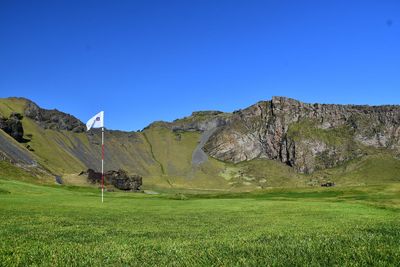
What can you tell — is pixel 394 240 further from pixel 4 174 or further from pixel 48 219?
pixel 4 174

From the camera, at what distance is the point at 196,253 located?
43.4 ft

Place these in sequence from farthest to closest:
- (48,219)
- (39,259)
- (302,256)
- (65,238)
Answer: (48,219) → (65,238) → (39,259) → (302,256)

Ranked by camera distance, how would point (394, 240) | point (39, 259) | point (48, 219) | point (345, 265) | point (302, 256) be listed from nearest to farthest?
point (345, 265) → point (302, 256) → point (39, 259) → point (394, 240) → point (48, 219)

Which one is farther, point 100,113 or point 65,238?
point 100,113

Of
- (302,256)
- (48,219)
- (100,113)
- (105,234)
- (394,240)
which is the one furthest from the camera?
(100,113)

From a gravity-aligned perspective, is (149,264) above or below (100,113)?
below

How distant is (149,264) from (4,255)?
4242mm

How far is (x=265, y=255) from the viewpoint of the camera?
39.6ft

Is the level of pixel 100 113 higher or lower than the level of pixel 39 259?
higher

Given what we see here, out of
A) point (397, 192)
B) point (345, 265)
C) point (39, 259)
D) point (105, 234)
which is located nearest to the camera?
point (345, 265)

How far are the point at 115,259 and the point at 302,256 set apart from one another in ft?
17.1

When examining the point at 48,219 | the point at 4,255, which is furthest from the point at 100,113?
the point at 4,255

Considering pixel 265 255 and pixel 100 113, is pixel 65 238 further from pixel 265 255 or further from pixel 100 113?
pixel 100 113

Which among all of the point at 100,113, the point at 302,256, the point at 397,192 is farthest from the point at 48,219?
the point at 397,192
